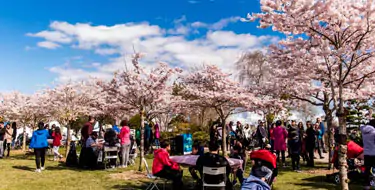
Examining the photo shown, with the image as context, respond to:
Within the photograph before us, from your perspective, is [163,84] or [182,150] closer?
[163,84]

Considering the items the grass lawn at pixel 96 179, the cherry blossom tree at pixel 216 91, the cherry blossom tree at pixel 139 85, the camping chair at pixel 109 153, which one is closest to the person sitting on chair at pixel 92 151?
the camping chair at pixel 109 153

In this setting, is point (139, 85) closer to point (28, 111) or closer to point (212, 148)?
point (212, 148)

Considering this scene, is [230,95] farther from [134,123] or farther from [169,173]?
[134,123]

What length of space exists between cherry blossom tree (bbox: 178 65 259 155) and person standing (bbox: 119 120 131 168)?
345 centimetres

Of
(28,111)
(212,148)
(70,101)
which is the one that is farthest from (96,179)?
(28,111)

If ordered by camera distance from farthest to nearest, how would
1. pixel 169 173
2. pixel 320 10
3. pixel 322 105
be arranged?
pixel 322 105, pixel 169 173, pixel 320 10

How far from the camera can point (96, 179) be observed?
A: 32.2 ft

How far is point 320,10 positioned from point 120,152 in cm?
910

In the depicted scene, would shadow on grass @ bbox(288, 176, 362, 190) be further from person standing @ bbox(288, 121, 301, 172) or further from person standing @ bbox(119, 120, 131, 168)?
person standing @ bbox(119, 120, 131, 168)

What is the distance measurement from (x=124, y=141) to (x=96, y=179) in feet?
7.44

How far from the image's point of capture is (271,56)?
889 cm

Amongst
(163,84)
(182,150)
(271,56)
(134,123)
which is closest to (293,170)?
(271,56)

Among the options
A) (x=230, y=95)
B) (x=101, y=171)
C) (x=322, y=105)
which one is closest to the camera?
(x=101, y=171)

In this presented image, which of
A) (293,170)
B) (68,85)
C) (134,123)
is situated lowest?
(293,170)
